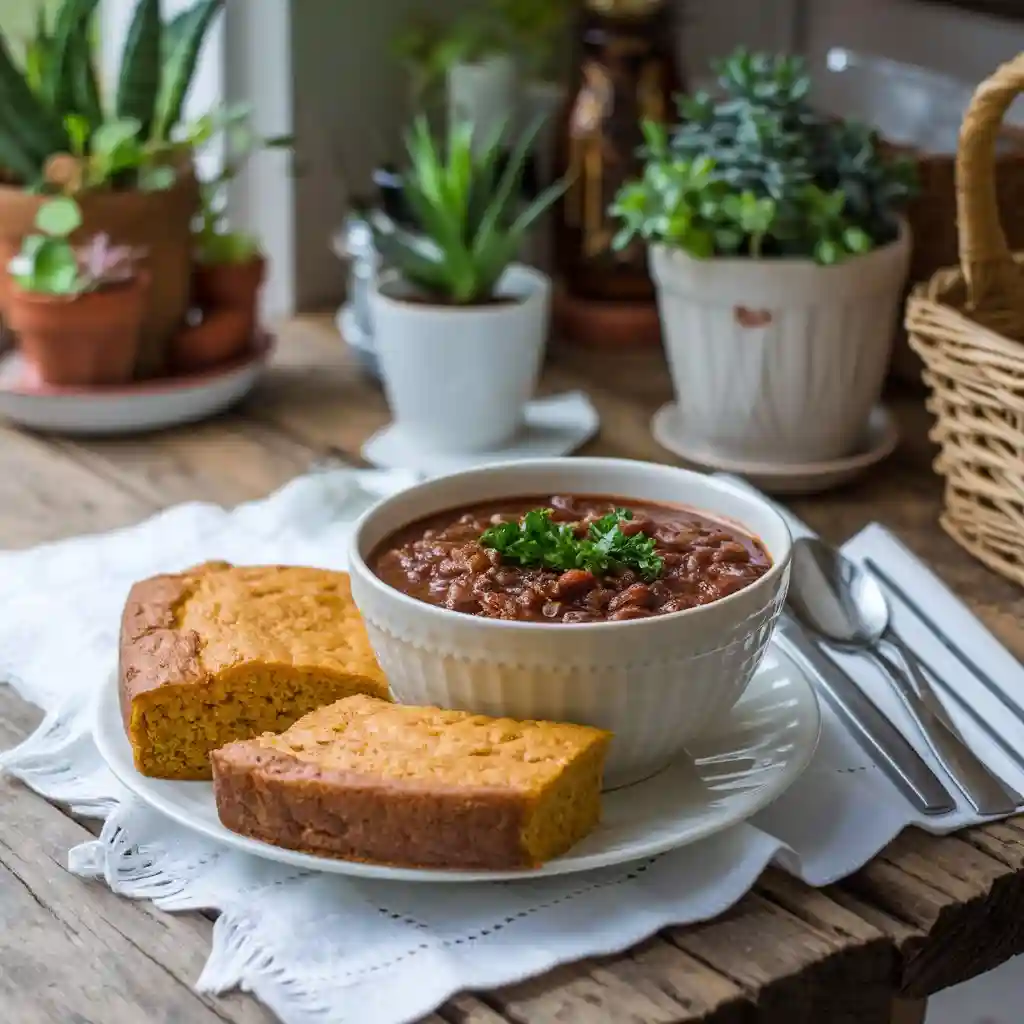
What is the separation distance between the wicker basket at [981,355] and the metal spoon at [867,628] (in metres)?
0.14

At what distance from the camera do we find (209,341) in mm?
1580

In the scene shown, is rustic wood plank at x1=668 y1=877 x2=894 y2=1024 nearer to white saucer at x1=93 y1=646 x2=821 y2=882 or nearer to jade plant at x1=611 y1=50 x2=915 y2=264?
white saucer at x1=93 y1=646 x2=821 y2=882

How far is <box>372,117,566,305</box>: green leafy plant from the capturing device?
1.46 m

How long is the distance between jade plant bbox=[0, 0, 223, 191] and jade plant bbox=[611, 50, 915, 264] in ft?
1.44

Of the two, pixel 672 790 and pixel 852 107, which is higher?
pixel 852 107

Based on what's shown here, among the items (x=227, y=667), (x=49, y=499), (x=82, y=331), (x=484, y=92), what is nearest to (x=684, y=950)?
(x=227, y=667)

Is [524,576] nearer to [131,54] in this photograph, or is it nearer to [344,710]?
[344,710]

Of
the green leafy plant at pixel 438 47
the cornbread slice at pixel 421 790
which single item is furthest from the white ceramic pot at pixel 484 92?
the cornbread slice at pixel 421 790

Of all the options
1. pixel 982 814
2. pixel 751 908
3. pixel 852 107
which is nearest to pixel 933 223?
pixel 852 107

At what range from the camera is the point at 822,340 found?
4.47ft

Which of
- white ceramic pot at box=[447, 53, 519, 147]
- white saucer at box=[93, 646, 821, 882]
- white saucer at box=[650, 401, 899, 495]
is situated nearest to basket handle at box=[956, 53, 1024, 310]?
white saucer at box=[650, 401, 899, 495]

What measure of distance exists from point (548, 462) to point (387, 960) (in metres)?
0.36

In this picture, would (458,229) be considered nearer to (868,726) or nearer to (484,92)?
(484,92)

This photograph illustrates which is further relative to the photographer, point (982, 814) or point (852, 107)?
point (852, 107)
